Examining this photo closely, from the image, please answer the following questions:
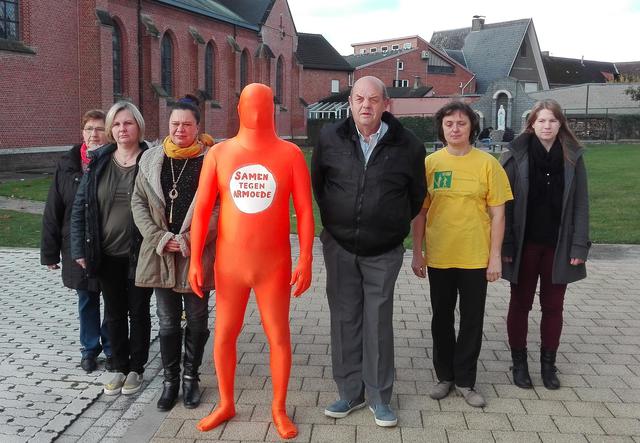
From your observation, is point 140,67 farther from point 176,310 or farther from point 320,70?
point 176,310

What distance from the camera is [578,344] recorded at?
5.65m

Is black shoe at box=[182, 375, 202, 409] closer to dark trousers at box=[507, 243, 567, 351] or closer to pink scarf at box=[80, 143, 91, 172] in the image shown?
pink scarf at box=[80, 143, 91, 172]

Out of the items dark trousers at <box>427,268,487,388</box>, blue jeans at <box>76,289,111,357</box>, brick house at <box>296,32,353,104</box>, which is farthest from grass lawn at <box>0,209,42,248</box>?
brick house at <box>296,32,353,104</box>

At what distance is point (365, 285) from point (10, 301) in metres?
4.75

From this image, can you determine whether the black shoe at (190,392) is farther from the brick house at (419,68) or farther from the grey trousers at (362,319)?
the brick house at (419,68)

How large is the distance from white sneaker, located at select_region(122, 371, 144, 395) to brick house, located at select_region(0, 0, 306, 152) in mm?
21852

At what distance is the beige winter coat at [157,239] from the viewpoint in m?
4.11

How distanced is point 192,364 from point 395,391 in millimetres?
1452

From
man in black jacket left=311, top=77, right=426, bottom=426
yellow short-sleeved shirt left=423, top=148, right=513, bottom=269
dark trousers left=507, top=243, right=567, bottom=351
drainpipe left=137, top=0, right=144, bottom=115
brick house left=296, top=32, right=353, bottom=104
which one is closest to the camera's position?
man in black jacket left=311, top=77, right=426, bottom=426

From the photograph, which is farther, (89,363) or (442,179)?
(89,363)

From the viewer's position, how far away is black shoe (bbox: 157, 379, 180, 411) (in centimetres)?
428

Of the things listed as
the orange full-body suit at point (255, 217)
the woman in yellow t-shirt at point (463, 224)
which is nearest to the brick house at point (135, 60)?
the orange full-body suit at point (255, 217)

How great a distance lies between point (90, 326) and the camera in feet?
16.6

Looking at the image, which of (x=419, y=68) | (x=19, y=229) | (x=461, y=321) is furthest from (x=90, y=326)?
(x=419, y=68)
